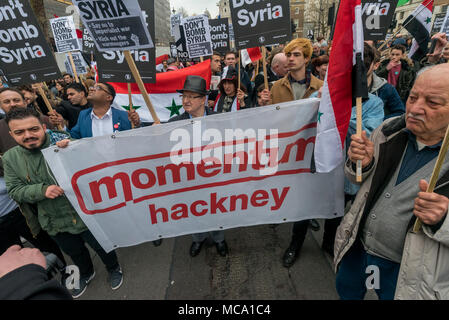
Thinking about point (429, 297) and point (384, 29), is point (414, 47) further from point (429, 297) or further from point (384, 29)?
point (429, 297)

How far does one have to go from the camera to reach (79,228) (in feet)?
7.97

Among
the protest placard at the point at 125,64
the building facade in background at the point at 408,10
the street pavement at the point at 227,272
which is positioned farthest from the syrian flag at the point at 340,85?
the building facade in background at the point at 408,10

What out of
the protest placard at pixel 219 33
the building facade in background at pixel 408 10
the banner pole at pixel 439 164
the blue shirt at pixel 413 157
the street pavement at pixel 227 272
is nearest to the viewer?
the banner pole at pixel 439 164

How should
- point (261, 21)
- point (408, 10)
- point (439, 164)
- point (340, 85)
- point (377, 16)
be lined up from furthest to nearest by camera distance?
point (408, 10), point (377, 16), point (261, 21), point (340, 85), point (439, 164)

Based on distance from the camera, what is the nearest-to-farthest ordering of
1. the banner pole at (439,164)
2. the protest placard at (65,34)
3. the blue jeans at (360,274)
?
1. the banner pole at (439,164)
2. the blue jeans at (360,274)
3. the protest placard at (65,34)

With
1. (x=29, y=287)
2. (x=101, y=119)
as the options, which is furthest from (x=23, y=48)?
(x=29, y=287)

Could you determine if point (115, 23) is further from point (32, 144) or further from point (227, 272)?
point (227, 272)

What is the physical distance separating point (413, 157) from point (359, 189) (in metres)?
0.45

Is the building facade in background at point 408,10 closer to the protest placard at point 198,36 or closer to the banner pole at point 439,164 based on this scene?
the protest placard at point 198,36

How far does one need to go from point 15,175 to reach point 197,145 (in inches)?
68.3

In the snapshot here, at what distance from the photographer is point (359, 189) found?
5.87 ft

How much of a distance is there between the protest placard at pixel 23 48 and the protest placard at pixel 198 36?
135 inches

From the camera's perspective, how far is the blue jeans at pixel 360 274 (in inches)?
65.1

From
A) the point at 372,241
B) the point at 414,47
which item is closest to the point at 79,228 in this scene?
the point at 372,241
